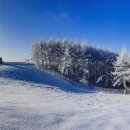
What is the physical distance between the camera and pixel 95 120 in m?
7.47

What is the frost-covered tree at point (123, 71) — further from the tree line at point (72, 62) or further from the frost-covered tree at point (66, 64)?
the frost-covered tree at point (66, 64)

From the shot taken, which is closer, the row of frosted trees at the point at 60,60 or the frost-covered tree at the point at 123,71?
the frost-covered tree at the point at 123,71

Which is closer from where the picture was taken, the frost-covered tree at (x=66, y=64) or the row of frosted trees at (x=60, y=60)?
the frost-covered tree at (x=66, y=64)

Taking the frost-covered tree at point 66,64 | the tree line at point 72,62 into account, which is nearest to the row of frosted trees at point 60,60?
the tree line at point 72,62

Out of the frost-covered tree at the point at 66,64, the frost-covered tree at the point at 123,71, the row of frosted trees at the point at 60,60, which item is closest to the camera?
the frost-covered tree at the point at 123,71

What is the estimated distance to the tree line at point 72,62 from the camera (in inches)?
2904

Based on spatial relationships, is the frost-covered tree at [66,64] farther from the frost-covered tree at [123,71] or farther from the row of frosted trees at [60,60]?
the frost-covered tree at [123,71]

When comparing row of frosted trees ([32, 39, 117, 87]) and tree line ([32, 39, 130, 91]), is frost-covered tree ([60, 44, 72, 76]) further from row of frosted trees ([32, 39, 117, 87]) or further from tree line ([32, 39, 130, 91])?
row of frosted trees ([32, 39, 117, 87])

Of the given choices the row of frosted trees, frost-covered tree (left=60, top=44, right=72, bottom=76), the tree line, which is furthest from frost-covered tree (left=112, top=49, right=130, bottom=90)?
the row of frosted trees

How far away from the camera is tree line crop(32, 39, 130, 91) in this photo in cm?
7375

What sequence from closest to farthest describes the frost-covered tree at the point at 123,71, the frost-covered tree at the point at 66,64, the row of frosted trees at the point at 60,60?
the frost-covered tree at the point at 123,71 → the frost-covered tree at the point at 66,64 → the row of frosted trees at the point at 60,60

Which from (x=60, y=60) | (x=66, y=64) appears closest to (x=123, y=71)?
(x=66, y=64)

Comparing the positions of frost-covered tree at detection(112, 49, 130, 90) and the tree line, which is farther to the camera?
the tree line

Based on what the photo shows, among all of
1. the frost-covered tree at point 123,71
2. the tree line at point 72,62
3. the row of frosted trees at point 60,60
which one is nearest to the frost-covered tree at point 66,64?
the tree line at point 72,62
